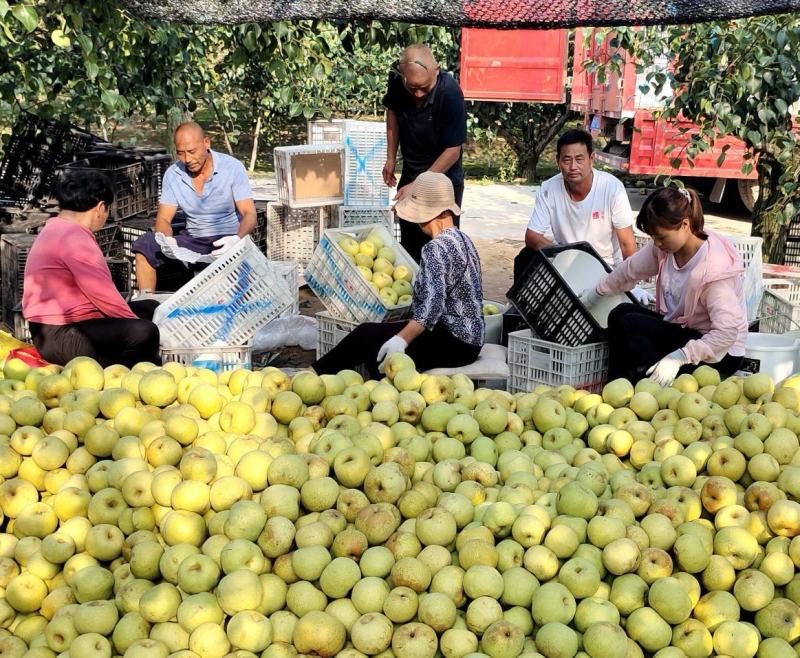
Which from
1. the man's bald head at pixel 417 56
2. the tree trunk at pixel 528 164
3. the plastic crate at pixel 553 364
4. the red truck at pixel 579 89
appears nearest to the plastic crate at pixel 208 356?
the plastic crate at pixel 553 364

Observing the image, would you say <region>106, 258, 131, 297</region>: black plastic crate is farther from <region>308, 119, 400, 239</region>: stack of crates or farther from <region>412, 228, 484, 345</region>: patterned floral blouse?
<region>412, 228, 484, 345</region>: patterned floral blouse

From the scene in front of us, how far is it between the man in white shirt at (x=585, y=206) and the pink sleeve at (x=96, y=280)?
2542mm

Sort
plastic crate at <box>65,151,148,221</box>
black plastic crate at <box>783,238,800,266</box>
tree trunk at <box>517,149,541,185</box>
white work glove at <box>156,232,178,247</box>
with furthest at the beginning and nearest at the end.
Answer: tree trunk at <box>517,149,541,185</box>
black plastic crate at <box>783,238,800,266</box>
plastic crate at <box>65,151,148,221</box>
white work glove at <box>156,232,178,247</box>

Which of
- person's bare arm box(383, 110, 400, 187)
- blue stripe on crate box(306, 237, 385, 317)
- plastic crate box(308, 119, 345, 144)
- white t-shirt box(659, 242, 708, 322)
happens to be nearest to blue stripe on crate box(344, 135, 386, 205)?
plastic crate box(308, 119, 345, 144)

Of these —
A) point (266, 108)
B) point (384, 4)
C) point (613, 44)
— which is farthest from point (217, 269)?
point (266, 108)

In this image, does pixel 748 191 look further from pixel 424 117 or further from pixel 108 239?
pixel 108 239

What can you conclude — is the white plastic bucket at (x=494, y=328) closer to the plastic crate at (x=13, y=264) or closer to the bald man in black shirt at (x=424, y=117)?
the bald man in black shirt at (x=424, y=117)

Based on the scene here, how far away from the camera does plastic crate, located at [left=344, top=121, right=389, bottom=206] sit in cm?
868

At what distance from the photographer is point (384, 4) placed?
146 inches

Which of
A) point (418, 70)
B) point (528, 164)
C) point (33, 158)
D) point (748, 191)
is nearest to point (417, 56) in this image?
point (418, 70)

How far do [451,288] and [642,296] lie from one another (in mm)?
1451

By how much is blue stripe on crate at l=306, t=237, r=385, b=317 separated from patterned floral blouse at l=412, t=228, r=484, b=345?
0.67 m

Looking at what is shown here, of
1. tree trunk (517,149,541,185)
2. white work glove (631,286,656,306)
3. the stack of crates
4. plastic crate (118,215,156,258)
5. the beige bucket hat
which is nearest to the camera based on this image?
the beige bucket hat

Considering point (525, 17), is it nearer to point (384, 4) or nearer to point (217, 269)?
point (384, 4)
